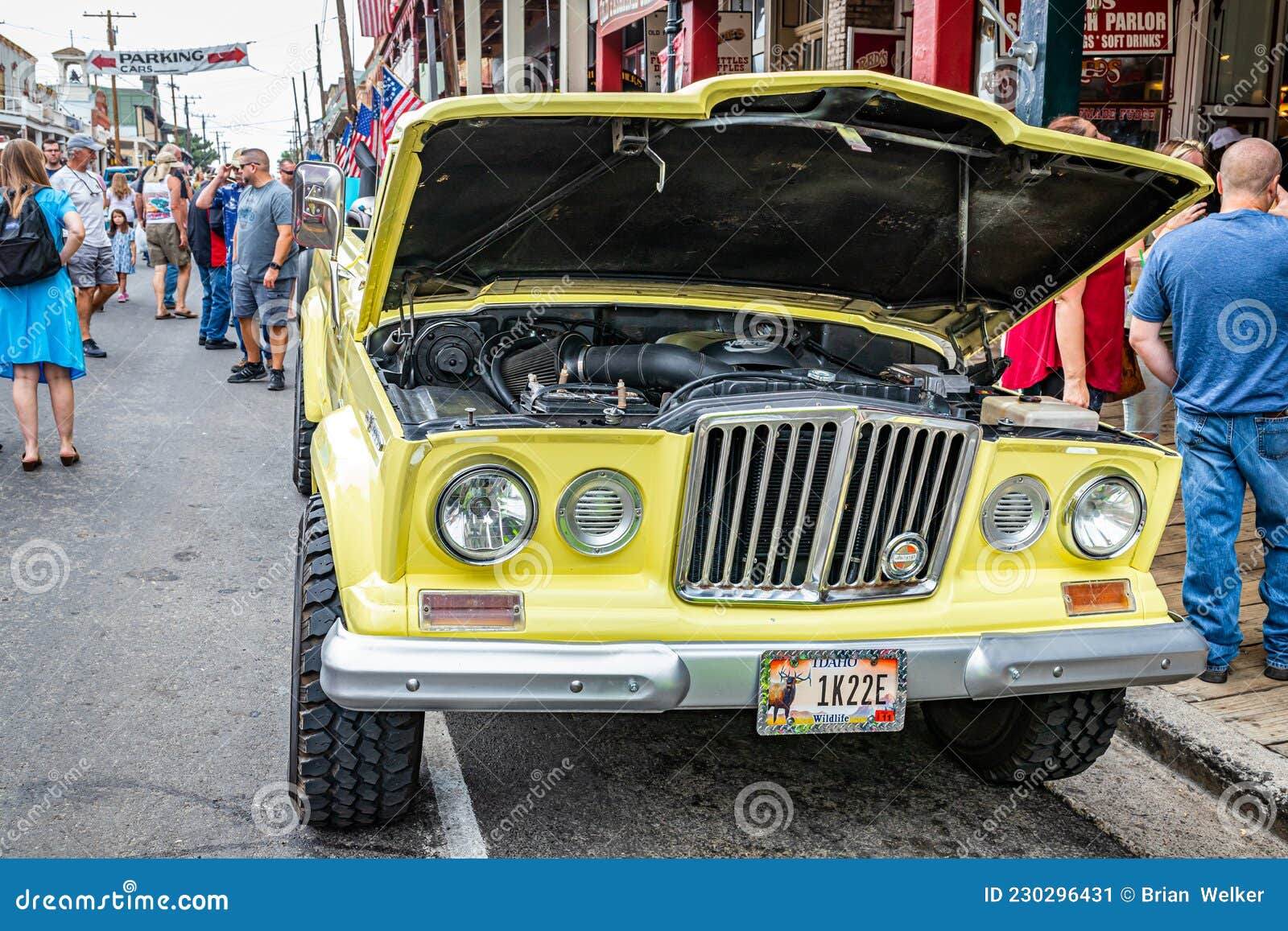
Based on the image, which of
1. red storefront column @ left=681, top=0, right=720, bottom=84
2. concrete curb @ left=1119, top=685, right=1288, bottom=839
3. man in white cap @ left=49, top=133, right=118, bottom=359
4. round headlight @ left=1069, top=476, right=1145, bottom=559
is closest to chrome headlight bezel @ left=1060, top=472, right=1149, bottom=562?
round headlight @ left=1069, top=476, right=1145, bottom=559

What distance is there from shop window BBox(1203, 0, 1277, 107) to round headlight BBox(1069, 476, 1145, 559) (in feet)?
25.6

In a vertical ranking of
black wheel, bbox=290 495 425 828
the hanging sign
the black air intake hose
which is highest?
the hanging sign

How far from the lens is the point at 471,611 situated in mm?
2682

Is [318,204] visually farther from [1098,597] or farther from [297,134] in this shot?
[297,134]

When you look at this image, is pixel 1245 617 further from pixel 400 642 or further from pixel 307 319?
pixel 307 319

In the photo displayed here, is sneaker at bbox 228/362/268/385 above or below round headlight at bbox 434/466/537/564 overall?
below

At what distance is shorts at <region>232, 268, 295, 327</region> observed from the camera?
364 inches

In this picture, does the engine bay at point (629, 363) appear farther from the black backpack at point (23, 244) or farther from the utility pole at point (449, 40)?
the utility pole at point (449, 40)

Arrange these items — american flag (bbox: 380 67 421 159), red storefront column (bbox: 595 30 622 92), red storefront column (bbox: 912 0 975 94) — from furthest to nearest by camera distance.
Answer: red storefront column (bbox: 595 30 622 92) → american flag (bbox: 380 67 421 159) → red storefront column (bbox: 912 0 975 94)

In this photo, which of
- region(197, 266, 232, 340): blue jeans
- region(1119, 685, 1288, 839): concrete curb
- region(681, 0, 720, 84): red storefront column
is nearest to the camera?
region(1119, 685, 1288, 839): concrete curb

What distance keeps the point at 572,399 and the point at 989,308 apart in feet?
5.79

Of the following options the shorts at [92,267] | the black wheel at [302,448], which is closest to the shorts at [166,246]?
the shorts at [92,267]
